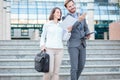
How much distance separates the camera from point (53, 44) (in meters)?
6.58

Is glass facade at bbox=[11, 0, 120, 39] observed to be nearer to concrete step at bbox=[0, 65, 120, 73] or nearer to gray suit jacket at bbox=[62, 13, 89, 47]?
concrete step at bbox=[0, 65, 120, 73]

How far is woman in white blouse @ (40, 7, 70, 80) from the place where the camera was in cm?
656

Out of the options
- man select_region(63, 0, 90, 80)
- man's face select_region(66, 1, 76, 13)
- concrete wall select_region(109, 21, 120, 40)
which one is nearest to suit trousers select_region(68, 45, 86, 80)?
man select_region(63, 0, 90, 80)

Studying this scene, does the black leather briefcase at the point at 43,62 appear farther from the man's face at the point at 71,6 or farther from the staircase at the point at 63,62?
the staircase at the point at 63,62

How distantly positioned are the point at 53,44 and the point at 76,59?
1.70 feet

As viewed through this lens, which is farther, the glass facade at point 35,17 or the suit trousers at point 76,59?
the glass facade at point 35,17

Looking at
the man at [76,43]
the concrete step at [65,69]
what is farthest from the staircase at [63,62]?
the man at [76,43]

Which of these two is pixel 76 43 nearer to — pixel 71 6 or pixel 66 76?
pixel 71 6

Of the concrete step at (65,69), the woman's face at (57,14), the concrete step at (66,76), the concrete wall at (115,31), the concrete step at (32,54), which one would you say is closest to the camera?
the woman's face at (57,14)

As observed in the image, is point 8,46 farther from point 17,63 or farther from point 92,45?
point 92,45

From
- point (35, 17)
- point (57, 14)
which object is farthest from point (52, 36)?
point (35, 17)

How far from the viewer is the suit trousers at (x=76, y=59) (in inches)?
253

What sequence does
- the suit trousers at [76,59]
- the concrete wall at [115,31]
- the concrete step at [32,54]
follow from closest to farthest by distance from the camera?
the suit trousers at [76,59] < the concrete step at [32,54] < the concrete wall at [115,31]

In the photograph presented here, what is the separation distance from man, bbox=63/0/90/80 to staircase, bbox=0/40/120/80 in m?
2.51
